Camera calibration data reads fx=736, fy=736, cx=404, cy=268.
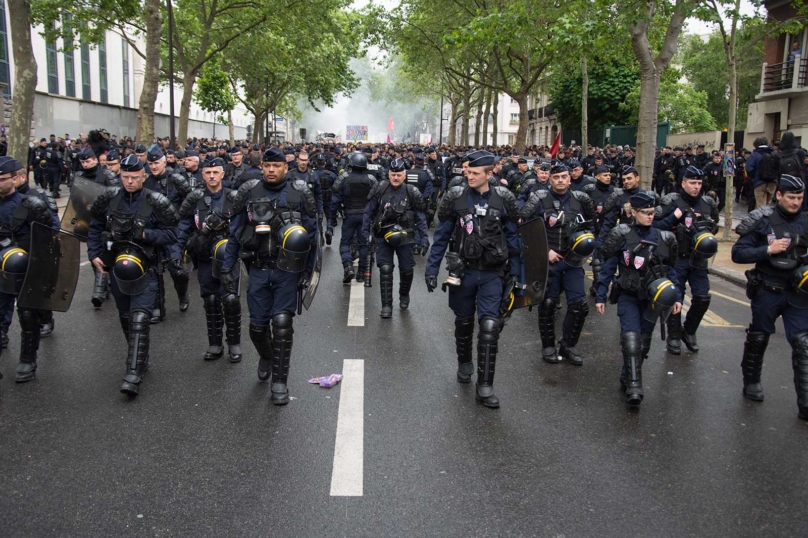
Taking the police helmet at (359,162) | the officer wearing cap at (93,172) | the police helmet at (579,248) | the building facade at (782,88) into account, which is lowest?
the police helmet at (579,248)

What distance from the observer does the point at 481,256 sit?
555 cm

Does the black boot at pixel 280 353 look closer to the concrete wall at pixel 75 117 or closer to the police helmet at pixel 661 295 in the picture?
the police helmet at pixel 661 295

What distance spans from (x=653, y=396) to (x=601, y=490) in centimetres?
190

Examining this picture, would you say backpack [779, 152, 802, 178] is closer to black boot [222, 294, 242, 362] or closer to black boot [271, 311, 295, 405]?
black boot [222, 294, 242, 362]

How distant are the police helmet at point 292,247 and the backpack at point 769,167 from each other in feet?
40.1

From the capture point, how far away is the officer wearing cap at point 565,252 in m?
6.66

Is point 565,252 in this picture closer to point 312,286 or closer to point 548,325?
point 548,325

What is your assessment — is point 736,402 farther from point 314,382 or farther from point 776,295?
point 314,382

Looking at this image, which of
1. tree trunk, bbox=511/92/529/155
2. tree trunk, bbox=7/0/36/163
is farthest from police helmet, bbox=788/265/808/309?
tree trunk, bbox=511/92/529/155

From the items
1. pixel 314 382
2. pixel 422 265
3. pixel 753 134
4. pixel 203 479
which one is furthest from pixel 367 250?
pixel 753 134

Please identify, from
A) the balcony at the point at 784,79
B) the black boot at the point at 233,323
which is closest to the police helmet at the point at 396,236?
the black boot at the point at 233,323

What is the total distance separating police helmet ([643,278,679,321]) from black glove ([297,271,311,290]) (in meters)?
2.60

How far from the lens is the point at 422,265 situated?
12.2 m

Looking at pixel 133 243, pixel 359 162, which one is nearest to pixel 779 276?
pixel 133 243
